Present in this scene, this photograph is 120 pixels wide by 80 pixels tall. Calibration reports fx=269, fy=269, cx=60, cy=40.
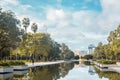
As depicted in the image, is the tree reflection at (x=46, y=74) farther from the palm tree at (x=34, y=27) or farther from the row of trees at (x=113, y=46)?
the palm tree at (x=34, y=27)

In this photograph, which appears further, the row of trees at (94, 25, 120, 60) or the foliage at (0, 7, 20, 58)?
the row of trees at (94, 25, 120, 60)

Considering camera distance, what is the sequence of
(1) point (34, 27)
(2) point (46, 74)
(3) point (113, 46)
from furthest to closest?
(1) point (34, 27) < (3) point (113, 46) < (2) point (46, 74)

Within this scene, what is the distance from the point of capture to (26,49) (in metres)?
77.2

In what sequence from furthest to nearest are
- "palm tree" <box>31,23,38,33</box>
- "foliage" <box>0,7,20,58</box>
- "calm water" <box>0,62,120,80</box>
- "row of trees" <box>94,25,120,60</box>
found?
"palm tree" <box>31,23,38,33</box>
"row of trees" <box>94,25,120,60</box>
"foliage" <box>0,7,20,58</box>
"calm water" <box>0,62,120,80</box>

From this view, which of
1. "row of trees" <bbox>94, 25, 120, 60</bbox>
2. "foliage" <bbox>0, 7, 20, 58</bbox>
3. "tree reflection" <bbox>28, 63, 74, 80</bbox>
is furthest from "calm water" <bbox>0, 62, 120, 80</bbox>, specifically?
"row of trees" <bbox>94, 25, 120, 60</bbox>

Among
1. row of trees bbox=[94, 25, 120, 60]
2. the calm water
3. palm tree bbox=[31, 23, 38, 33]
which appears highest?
palm tree bbox=[31, 23, 38, 33]

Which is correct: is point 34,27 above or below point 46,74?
above

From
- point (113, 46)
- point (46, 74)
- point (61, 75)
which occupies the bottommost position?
point (61, 75)

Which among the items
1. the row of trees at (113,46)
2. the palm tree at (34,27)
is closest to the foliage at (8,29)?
the row of trees at (113,46)

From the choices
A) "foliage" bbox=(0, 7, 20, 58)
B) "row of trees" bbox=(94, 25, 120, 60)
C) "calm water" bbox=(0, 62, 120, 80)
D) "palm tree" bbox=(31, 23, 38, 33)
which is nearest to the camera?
"calm water" bbox=(0, 62, 120, 80)

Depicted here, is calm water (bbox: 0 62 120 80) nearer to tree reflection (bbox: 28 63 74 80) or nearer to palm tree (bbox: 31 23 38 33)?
tree reflection (bbox: 28 63 74 80)

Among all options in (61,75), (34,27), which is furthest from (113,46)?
(61,75)

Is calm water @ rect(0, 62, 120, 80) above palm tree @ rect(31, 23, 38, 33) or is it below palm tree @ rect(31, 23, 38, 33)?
below

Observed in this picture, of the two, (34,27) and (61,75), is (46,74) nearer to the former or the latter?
(61,75)
